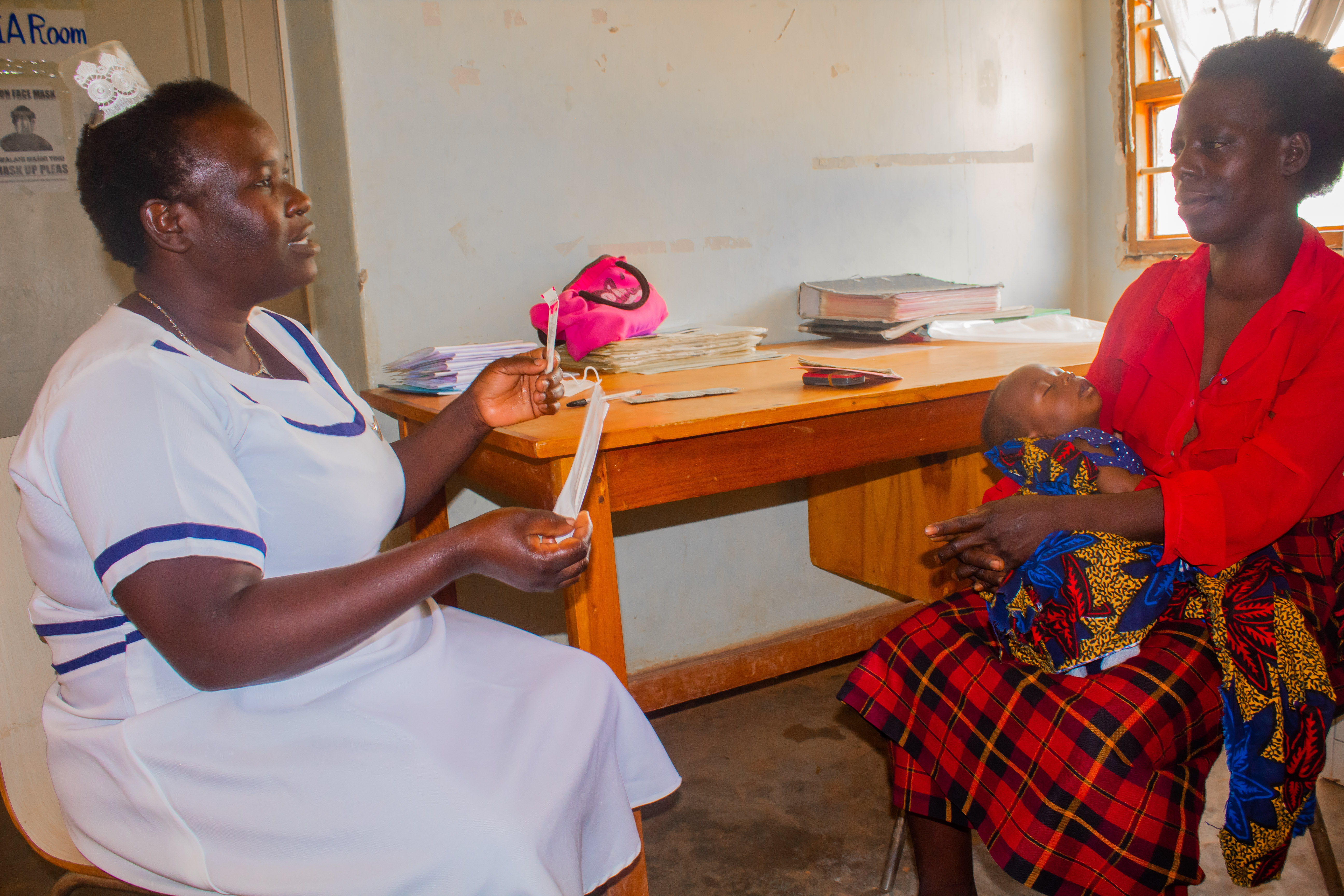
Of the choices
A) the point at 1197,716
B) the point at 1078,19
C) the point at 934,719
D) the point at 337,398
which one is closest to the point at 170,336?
the point at 337,398

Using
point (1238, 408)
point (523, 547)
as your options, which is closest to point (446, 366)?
point (523, 547)

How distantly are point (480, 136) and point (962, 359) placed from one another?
1.29 m

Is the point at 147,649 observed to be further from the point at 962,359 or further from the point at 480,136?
the point at 962,359

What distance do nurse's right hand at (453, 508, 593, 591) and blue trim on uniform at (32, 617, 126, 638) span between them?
1.34 ft

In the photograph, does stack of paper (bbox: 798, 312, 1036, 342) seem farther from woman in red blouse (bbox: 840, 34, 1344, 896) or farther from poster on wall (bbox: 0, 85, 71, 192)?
poster on wall (bbox: 0, 85, 71, 192)

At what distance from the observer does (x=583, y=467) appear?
A: 1224 mm

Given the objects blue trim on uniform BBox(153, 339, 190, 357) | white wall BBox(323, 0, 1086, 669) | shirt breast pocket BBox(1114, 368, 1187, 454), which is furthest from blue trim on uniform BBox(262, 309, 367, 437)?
shirt breast pocket BBox(1114, 368, 1187, 454)

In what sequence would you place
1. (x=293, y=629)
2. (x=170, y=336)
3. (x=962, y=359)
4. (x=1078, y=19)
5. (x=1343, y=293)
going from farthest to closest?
1. (x=1078, y=19)
2. (x=962, y=359)
3. (x=1343, y=293)
4. (x=170, y=336)
5. (x=293, y=629)

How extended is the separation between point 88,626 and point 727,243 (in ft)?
6.40

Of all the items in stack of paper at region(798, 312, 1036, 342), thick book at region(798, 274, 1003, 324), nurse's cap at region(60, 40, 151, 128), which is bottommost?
stack of paper at region(798, 312, 1036, 342)

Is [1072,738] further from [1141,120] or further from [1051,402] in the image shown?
[1141,120]

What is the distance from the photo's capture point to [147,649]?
110 cm

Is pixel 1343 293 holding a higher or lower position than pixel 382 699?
higher

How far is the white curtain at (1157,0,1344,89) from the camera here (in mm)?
2455
